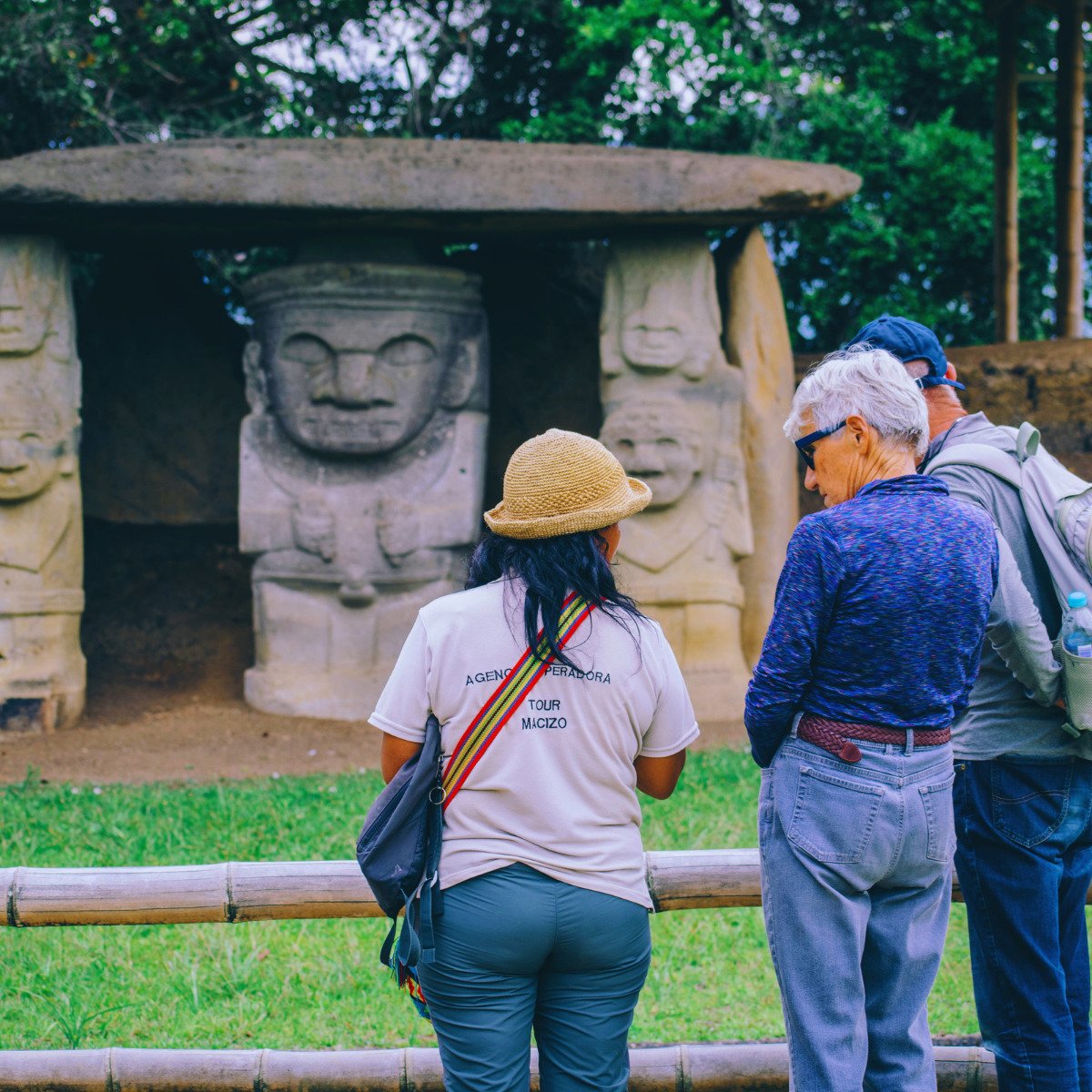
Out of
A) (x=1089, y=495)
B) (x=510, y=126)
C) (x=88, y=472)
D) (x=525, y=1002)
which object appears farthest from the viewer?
(x=510, y=126)

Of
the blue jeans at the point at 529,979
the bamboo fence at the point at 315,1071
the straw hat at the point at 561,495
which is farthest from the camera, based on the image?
the bamboo fence at the point at 315,1071

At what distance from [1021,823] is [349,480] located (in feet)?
18.0

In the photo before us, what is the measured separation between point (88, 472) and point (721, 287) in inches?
170

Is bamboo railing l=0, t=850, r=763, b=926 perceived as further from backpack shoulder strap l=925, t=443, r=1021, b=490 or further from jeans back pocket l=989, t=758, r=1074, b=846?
backpack shoulder strap l=925, t=443, r=1021, b=490

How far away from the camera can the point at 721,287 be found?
8.02m

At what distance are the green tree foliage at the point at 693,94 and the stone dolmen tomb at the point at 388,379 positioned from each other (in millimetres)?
2468

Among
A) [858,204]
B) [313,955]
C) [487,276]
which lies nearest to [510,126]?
[487,276]

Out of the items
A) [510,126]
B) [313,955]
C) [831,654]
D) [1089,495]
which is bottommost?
[313,955]

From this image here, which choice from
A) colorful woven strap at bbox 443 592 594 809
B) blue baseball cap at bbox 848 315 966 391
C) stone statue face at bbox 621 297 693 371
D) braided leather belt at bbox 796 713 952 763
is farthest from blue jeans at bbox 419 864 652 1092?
stone statue face at bbox 621 297 693 371

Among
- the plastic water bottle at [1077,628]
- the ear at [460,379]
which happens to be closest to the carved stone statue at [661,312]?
the ear at [460,379]

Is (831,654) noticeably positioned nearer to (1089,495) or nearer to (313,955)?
(1089,495)

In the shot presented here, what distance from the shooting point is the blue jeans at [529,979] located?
204cm

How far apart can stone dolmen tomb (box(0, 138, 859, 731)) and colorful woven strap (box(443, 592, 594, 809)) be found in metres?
5.03

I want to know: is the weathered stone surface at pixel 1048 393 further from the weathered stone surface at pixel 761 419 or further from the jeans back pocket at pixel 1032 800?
the jeans back pocket at pixel 1032 800
